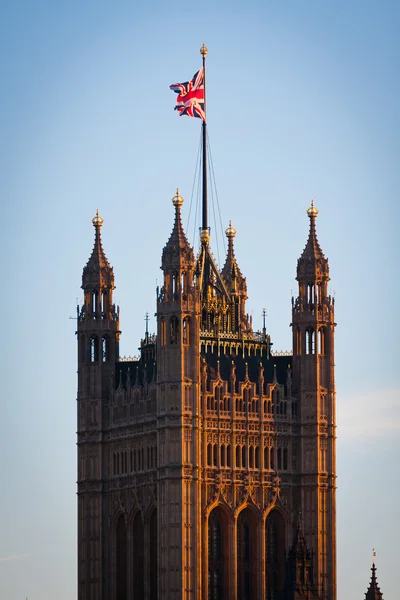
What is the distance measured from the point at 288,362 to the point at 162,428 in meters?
10.5

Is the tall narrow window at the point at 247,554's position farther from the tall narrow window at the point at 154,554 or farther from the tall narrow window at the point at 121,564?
the tall narrow window at the point at 121,564

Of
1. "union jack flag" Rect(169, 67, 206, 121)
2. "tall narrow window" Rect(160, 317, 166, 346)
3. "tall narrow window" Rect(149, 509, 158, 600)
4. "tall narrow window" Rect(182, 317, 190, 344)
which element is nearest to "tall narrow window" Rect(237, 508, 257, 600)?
"tall narrow window" Rect(149, 509, 158, 600)

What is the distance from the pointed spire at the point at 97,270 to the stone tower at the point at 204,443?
3.3 inches

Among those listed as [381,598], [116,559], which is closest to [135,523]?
[116,559]

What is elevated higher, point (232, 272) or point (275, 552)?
point (232, 272)

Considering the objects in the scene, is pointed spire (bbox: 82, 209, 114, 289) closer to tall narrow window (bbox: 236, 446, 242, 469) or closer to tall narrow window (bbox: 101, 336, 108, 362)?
tall narrow window (bbox: 101, 336, 108, 362)

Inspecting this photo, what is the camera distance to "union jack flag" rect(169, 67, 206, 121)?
19325 cm

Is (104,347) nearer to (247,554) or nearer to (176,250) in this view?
(176,250)

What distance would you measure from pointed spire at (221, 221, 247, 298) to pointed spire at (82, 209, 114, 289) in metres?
6.94

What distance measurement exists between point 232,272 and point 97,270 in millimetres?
8288

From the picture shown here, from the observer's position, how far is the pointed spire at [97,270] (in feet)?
638

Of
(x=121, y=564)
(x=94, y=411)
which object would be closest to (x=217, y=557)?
(x=121, y=564)

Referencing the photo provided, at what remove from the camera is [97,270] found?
19475 centimetres

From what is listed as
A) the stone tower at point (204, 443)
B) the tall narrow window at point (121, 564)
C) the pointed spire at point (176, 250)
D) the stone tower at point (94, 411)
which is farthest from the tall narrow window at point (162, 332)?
the tall narrow window at point (121, 564)
